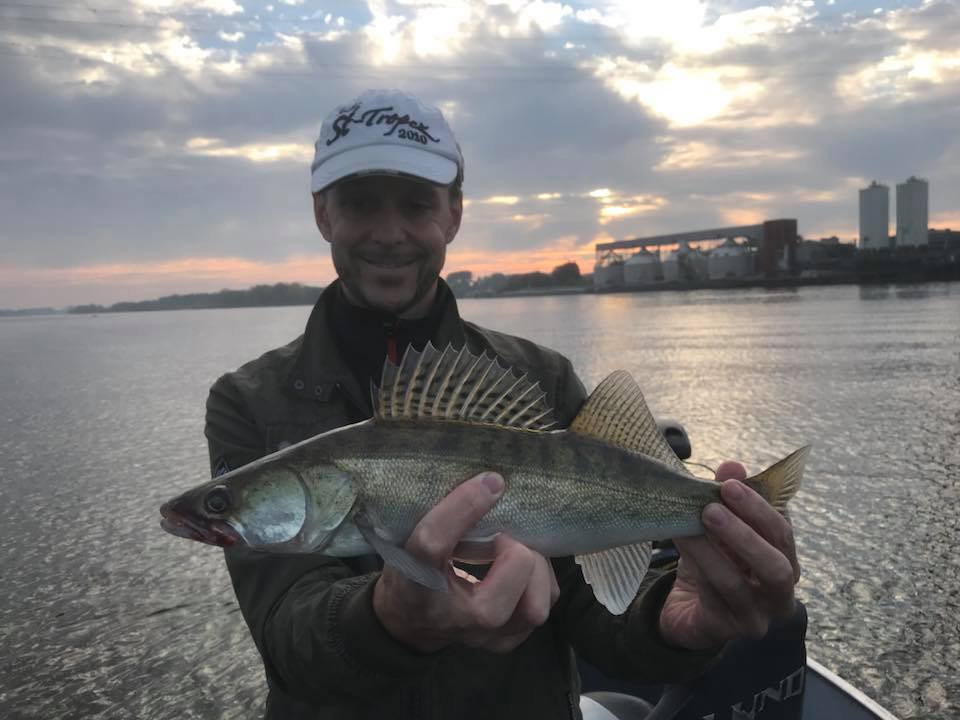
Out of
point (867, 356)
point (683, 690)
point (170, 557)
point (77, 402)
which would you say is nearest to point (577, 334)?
point (867, 356)

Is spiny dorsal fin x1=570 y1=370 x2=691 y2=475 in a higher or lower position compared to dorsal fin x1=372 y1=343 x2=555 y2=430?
lower

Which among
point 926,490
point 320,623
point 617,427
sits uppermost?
point 617,427

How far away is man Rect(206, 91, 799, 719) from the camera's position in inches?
118

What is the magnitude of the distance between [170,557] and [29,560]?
2.64 m

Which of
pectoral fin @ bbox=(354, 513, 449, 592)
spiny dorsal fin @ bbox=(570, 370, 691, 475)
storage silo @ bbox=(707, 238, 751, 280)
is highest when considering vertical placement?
Result: storage silo @ bbox=(707, 238, 751, 280)

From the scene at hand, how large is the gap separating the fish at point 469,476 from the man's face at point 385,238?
1.11m

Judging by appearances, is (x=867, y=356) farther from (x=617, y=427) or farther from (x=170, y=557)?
(x=617, y=427)

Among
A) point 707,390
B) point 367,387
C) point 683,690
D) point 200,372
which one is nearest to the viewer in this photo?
point 367,387

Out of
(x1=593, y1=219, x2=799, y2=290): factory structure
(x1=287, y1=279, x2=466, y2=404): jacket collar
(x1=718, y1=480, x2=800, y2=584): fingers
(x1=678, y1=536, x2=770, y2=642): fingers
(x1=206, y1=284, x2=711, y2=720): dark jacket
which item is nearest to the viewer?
(x1=206, y1=284, x2=711, y2=720): dark jacket

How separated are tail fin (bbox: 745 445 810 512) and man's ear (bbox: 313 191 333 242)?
3.17 m

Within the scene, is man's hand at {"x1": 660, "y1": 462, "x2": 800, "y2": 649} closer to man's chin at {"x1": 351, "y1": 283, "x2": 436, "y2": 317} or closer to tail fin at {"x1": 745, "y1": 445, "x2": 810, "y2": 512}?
tail fin at {"x1": 745, "y1": 445, "x2": 810, "y2": 512}

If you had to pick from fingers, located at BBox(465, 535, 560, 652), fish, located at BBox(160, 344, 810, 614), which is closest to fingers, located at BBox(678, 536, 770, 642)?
fish, located at BBox(160, 344, 810, 614)

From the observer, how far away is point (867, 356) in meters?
37.7

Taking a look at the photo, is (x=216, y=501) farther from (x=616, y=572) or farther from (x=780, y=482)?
(x=780, y=482)
